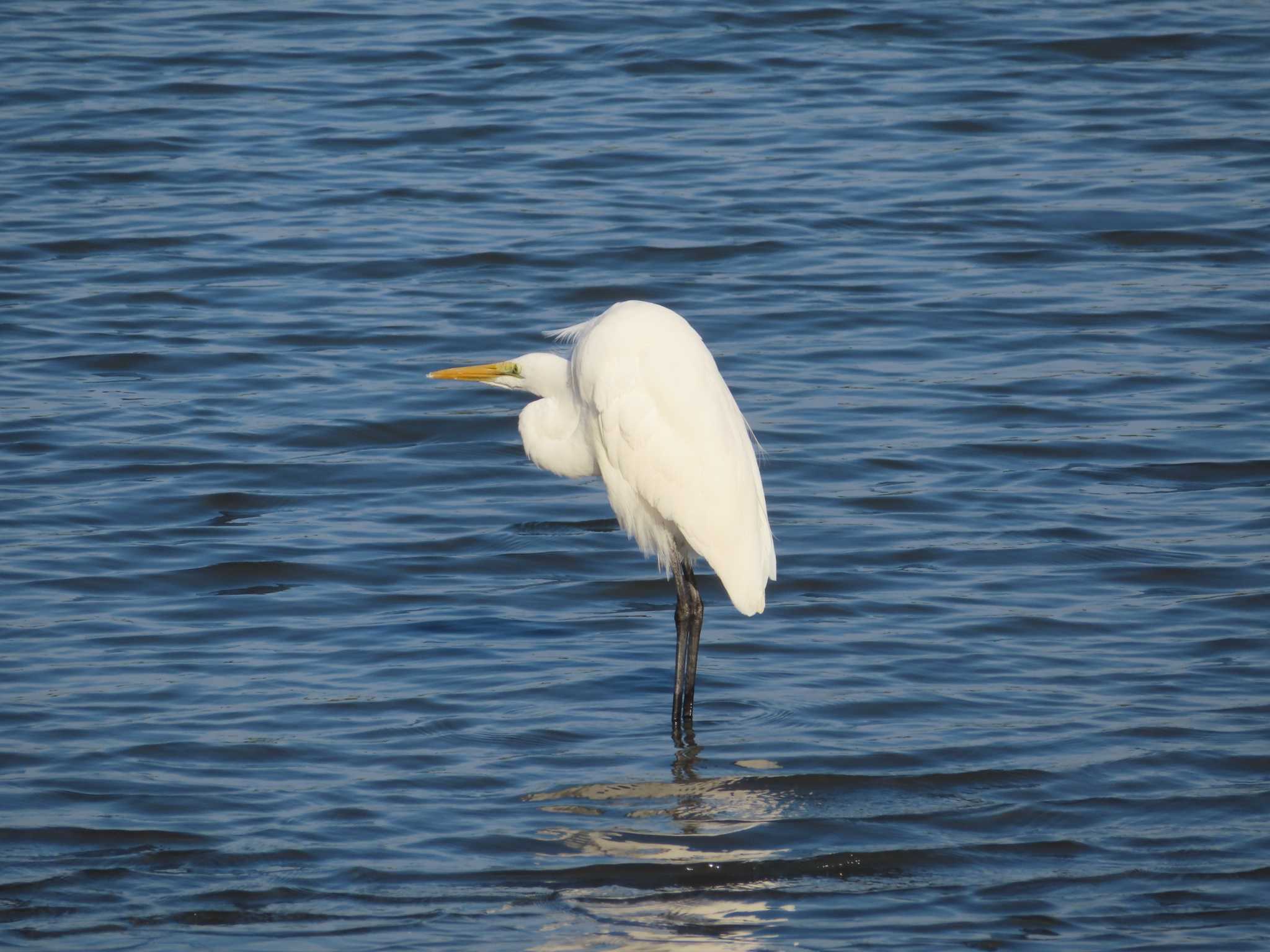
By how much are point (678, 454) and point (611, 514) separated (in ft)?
4.68

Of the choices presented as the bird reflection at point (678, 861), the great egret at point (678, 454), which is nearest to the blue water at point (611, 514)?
the bird reflection at point (678, 861)

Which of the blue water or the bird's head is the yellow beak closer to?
the bird's head

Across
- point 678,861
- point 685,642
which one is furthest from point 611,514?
point 678,861

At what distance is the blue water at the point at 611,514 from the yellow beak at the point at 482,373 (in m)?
0.70

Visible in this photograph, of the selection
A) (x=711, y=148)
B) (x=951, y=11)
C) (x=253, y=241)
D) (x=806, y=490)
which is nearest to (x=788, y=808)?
(x=806, y=490)

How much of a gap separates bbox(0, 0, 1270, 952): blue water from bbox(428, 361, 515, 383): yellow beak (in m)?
0.70

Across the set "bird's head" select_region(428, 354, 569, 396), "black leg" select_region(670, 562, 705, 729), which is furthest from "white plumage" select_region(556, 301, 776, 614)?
"bird's head" select_region(428, 354, 569, 396)

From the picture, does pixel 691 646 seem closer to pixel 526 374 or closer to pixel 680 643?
pixel 680 643

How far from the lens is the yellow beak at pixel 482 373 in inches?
229

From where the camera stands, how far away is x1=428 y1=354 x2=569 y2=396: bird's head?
19.0ft

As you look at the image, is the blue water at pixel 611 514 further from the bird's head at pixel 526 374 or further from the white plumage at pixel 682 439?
the bird's head at pixel 526 374

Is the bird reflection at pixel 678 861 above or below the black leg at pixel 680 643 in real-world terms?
below

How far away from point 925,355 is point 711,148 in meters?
3.54

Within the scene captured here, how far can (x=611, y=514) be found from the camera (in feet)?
22.0
